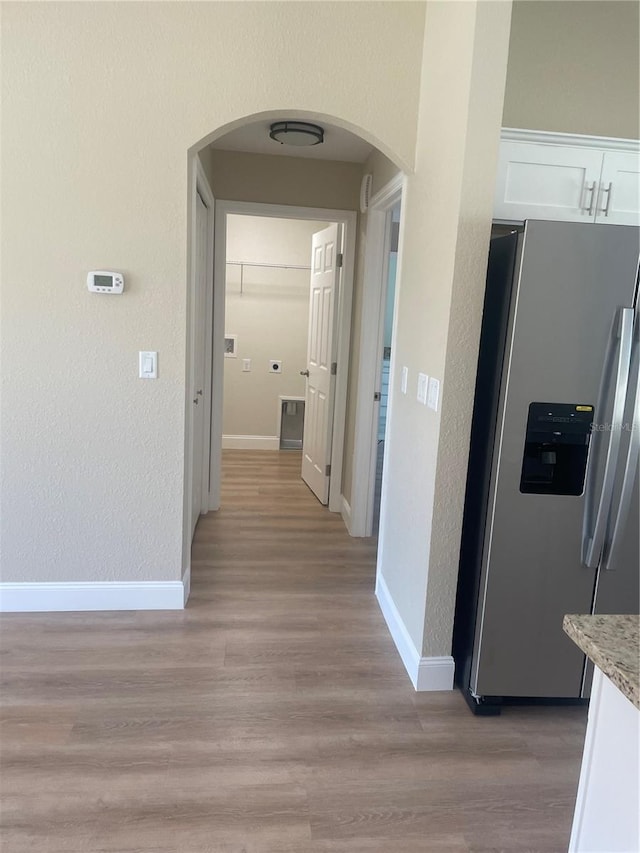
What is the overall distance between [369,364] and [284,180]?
1403 mm

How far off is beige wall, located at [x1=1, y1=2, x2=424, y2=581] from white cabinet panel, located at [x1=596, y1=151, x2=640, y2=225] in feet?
2.99

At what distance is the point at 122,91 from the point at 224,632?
2.41 m

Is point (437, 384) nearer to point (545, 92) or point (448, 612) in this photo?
point (448, 612)

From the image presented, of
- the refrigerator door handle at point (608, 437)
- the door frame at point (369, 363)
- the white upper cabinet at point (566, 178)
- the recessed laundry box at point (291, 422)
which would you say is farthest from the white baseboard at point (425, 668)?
the recessed laundry box at point (291, 422)

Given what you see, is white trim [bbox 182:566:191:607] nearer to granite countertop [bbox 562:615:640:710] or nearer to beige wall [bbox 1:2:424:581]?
beige wall [bbox 1:2:424:581]

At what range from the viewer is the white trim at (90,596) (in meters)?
2.80

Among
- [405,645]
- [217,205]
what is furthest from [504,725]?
[217,205]

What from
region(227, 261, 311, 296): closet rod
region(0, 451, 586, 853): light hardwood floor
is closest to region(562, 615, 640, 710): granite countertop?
region(0, 451, 586, 853): light hardwood floor

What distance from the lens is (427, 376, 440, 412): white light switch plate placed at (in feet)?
7.42

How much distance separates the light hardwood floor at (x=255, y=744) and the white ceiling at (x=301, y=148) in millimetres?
2630

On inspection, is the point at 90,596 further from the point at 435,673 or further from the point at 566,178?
the point at 566,178

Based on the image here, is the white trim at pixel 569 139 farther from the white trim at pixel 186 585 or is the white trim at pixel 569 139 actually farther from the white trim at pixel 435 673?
the white trim at pixel 186 585

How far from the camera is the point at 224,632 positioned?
2719 millimetres

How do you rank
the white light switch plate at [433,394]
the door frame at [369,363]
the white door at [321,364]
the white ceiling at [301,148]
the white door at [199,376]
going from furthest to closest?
the white door at [321,364], the door frame at [369,363], the white door at [199,376], the white ceiling at [301,148], the white light switch plate at [433,394]
